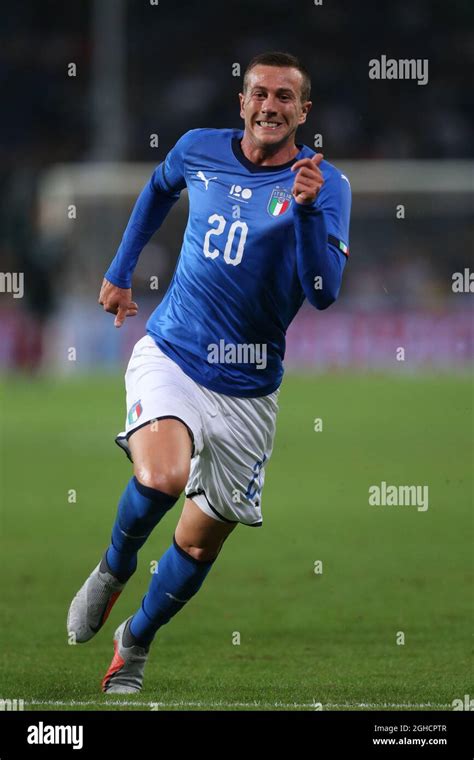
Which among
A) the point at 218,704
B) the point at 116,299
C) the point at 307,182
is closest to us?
the point at 307,182

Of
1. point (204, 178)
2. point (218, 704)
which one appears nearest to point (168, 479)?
point (218, 704)

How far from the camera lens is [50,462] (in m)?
14.4

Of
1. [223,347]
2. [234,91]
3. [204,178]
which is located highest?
[234,91]

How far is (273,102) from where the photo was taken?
538cm

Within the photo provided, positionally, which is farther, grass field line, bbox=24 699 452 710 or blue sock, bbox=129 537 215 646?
blue sock, bbox=129 537 215 646

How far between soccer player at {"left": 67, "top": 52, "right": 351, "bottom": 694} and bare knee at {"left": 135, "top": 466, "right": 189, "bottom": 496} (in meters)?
0.21

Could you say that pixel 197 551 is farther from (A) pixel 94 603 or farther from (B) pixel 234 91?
(B) pixel 234 91

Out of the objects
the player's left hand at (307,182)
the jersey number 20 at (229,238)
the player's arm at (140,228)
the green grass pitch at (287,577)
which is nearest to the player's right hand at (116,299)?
the player's arm at (140,228)

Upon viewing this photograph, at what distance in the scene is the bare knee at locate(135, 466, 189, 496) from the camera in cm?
504

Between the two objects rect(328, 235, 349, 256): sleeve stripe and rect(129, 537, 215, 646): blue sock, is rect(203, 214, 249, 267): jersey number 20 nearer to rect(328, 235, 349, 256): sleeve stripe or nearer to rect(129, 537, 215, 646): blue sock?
rect(328, 235, 349, 256): sleeve stripe

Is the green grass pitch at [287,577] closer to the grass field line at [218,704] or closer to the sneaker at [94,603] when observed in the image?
the grass field line at [218,704]

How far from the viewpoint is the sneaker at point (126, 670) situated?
550 cm
